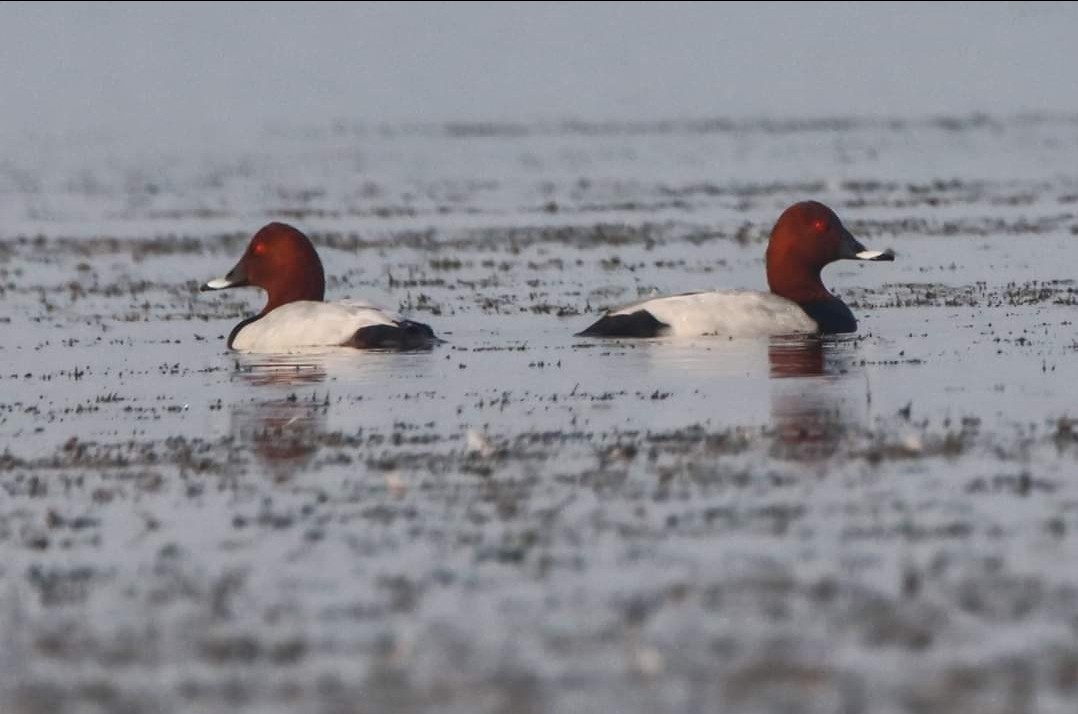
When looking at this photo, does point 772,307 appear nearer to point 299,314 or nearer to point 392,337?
point 392,337

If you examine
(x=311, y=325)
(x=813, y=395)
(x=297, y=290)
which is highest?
(x=297, y=290)

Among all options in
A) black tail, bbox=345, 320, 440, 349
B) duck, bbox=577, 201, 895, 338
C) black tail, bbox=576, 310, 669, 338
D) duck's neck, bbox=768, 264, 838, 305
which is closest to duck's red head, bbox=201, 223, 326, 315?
black tail, bbox=345, 320, 440, 349

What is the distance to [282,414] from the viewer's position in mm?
12633

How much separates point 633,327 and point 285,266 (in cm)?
265

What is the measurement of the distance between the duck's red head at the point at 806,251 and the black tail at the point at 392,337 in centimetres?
257

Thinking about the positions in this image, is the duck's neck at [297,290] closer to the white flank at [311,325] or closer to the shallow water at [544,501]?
the shallow water at [544,501]

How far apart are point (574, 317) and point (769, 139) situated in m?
26.7

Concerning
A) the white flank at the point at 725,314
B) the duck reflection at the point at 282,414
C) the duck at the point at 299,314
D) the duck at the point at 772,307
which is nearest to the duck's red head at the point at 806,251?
the duck at the point at 772,307

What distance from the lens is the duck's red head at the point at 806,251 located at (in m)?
17.2

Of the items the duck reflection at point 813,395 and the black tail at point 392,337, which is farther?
the black tail at point 392,337

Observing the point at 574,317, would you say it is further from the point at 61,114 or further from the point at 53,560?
the point at 61,114

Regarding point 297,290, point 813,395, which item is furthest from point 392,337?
point 813,395

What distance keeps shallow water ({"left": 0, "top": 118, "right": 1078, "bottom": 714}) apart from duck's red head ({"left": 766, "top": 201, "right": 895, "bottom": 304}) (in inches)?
29.1

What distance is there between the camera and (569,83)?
6756 cm
